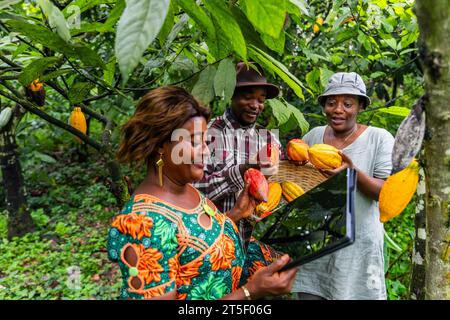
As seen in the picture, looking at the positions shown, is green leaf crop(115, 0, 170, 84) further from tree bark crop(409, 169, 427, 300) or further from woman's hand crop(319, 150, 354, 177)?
woman's hand crop(319, 150, 354, 177)

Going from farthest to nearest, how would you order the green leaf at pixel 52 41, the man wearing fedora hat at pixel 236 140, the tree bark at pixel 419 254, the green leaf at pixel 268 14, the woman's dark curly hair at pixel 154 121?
1. the man wearing fedora hat at pixel 236 140
2. the woman's dark curly hair at pixel 154 121
3. the tree bark at pixel 419 254
4. the green leaf at pixel 52 41
5. the green leaf at pixel 268 14

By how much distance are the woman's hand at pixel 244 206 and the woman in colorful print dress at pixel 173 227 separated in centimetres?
18

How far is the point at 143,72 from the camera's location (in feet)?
4.89

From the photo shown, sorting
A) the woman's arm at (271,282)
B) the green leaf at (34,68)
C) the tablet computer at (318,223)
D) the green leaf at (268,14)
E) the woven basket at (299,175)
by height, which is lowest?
the woman's arm at (271,282)

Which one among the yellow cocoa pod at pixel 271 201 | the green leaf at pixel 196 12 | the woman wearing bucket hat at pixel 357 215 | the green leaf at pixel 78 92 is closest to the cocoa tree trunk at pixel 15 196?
the green leaf at pixel 78 92

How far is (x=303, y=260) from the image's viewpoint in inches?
37.4

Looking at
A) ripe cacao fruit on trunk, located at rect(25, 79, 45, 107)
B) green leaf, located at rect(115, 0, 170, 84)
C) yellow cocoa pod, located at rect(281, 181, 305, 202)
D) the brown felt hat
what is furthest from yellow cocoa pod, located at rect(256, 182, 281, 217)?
ripe cacao fruit on trunk, located at rect(25, 79, 45, 107)

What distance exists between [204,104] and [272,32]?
56cm

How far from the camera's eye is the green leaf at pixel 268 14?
691 millimetres

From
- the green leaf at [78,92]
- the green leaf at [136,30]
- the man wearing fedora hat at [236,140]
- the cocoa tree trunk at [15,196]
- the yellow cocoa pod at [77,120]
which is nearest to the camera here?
the green leaf at [136,30]

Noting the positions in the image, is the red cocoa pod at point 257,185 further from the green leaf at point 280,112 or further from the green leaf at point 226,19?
the green leaf at point 226,19

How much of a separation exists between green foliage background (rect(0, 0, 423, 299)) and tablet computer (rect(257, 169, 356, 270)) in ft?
0.95
